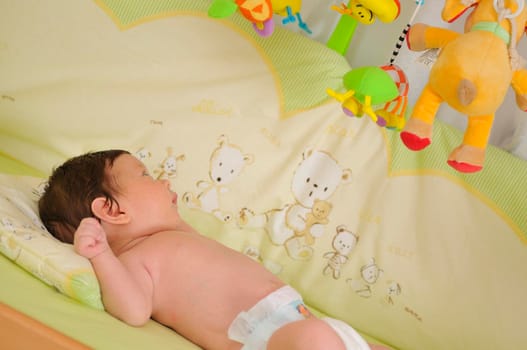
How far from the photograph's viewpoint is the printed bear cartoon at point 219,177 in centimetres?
170

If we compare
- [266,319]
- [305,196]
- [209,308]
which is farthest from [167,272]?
[305,196]

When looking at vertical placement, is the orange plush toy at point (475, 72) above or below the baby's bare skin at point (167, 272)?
above

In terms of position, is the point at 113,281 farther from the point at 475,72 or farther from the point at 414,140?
the point at 475,72

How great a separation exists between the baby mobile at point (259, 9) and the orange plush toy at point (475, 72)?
30 centimetres

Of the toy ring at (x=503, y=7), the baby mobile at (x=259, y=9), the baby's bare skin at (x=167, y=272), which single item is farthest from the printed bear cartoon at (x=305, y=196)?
the toy ring at (x=503, y=7)

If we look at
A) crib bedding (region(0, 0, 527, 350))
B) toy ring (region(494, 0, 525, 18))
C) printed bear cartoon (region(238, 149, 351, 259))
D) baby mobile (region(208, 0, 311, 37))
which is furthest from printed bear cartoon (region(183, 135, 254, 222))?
toy ring (region(494, 0, 525, 18))

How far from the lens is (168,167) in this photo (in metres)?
1.72

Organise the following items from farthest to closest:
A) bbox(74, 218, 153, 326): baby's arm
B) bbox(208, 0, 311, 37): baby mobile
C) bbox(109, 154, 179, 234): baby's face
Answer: bbox(109, 154, 179, 234): baby's face < bbox(208, 0, 311, 37): baby mobile < bbox(74, 218, 153, 326): baby's arm

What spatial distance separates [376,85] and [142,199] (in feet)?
1.77

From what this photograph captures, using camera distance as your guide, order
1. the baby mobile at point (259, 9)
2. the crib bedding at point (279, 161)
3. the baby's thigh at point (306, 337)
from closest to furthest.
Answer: the baby's thigh at point (306, 337), the baby mobile at point (259, 9), the crib bedding at point (279, 161)

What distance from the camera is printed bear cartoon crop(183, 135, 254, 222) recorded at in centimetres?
170

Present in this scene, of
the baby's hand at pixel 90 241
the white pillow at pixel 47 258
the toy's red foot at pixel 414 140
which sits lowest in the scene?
the white pillow at pixel 47 258

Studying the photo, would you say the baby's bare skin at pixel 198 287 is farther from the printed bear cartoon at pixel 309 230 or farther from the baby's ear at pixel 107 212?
the printed bear cartoon at pixel 309 230

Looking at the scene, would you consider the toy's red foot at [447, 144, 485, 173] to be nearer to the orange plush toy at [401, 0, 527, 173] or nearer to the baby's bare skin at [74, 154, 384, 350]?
the orange plush toy at [401, 0, 527, 173]
